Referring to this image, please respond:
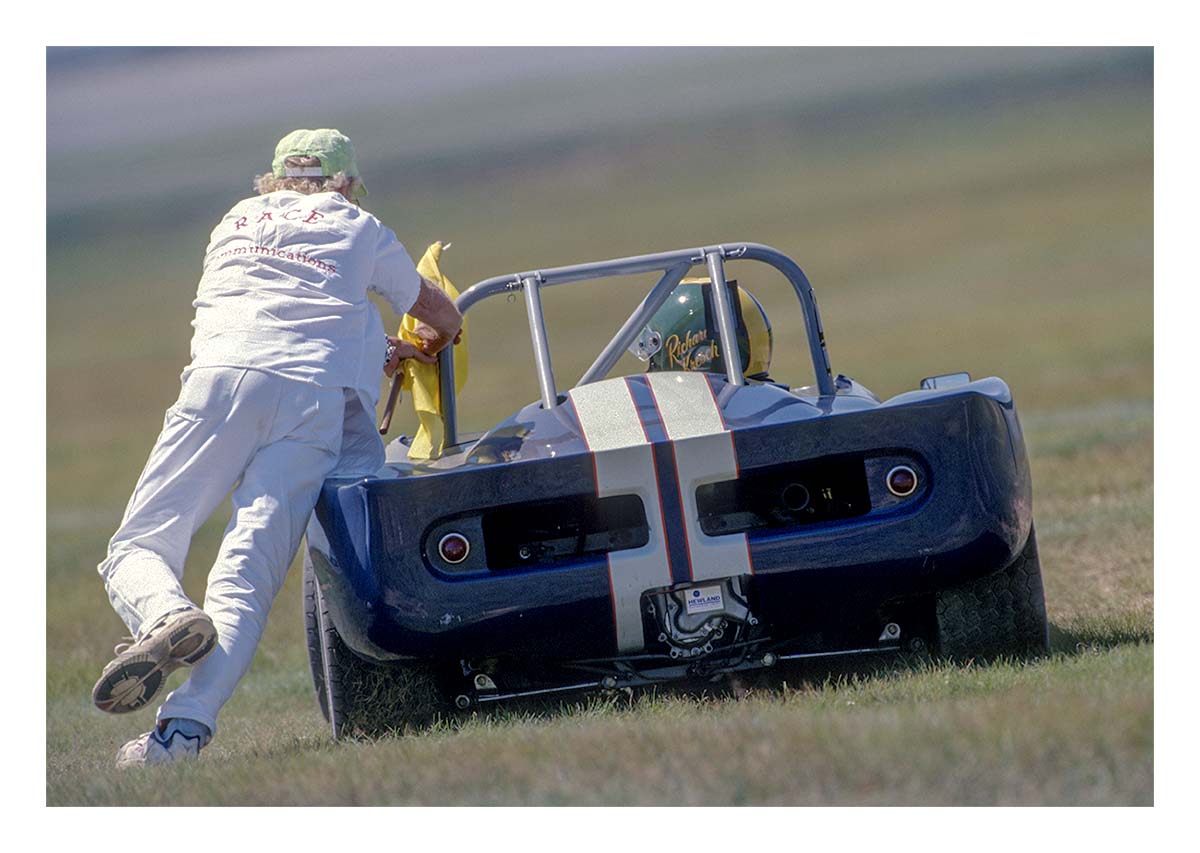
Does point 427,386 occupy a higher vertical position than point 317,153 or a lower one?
lower

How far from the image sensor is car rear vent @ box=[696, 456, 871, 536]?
5.49 meters

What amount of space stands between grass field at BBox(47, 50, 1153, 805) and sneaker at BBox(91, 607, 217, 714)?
A: 24cm

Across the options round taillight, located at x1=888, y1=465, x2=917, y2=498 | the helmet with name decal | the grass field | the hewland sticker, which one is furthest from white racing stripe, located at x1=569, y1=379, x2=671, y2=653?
the helmet with name decal

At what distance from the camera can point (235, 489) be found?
6031 mm

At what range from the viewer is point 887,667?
588cm

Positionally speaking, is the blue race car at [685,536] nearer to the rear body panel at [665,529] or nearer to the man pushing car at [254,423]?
the rear body panel at [665,529]

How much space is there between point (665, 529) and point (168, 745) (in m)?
1.67

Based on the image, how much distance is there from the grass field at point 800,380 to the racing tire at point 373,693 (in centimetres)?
14

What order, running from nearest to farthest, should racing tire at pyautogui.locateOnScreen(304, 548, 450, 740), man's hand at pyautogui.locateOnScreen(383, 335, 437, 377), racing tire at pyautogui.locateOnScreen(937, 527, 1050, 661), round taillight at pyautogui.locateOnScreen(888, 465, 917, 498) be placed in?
round taillight at pyautogui.locateOnScreen(888, 465, 917, 498) < racing tire at pyautogui.locateOnScreen(937, 527, 1050, 661) < racing tire at pyautogui.locateOnScreen(304, 548, 450, 740) < man's hand at pyautogui.locateOnScreen(383, 335, 437, 377)

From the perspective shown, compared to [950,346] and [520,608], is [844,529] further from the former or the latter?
[950,346]

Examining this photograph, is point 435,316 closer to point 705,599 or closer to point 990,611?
point 705,599

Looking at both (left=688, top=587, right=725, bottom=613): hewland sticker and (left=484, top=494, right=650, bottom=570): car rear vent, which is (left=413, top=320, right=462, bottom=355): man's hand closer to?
(left=484, top=494, right=650, bottom=570): car rear vent

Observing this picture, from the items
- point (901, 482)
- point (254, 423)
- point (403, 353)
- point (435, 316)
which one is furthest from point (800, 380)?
point (901, 482)

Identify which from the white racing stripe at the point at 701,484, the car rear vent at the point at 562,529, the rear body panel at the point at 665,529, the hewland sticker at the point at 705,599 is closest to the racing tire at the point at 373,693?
the rear body panel at the point at 665,529
